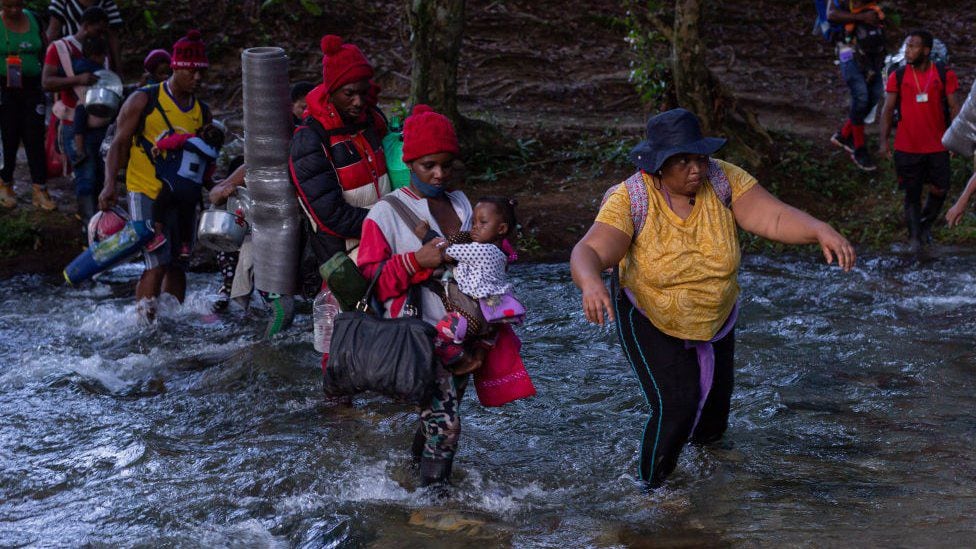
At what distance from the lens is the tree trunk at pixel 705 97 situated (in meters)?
11.1

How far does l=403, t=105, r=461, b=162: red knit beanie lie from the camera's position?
4625 mm

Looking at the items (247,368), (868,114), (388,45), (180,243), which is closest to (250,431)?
(247,368)

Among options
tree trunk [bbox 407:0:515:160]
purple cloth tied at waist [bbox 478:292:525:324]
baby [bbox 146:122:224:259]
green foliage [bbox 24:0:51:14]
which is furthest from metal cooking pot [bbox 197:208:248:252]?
green foliage [bbox 24:0:51:14]

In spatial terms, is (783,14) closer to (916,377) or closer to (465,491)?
(916,377)

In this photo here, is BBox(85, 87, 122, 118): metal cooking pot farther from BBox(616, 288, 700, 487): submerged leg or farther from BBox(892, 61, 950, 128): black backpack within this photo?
BBox(892, 61, 950, 128): black backpack

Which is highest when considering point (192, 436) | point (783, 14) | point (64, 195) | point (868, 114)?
point (783, 14)

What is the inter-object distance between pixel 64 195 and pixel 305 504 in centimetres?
722

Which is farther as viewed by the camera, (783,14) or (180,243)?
(783,14)

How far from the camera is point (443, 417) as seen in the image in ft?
15.6

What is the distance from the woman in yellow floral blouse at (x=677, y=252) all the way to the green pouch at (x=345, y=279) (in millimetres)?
965

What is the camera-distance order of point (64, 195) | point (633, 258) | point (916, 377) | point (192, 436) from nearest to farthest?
point (633, 258) → point (192, 436) → point (916, 377) → point (64, 195)

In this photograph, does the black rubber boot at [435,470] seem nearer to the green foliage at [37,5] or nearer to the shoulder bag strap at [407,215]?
the shoulder bag strap at [407,215]

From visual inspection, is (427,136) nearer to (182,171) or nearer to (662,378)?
(662,378)

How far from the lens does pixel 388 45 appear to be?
51.9ft
